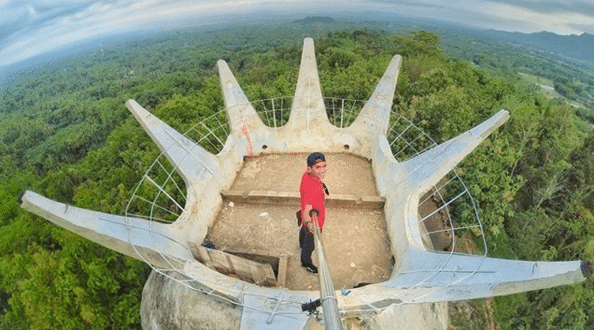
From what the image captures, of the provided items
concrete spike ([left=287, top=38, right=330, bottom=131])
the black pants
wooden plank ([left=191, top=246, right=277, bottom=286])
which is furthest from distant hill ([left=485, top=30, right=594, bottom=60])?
wooden plank ([left=191, top=246, right=277, bottom=286])

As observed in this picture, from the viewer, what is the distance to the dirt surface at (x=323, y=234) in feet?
25.0

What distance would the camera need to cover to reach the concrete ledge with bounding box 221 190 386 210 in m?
8.88

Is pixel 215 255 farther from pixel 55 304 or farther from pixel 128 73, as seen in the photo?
pixel 128 73

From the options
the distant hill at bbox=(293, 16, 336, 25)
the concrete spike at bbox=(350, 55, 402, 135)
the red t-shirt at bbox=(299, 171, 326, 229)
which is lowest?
the distant hill at bbox=(293, 16, 336, 25)

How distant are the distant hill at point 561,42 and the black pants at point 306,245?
542 ft

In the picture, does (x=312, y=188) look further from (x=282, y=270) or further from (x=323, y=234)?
(x=323, y=234)

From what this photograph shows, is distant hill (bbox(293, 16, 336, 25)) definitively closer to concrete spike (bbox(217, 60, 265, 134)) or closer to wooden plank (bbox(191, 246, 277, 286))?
concrete spike (bbox(217, 60, 265, 134))

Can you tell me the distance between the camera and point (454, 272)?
572 cm

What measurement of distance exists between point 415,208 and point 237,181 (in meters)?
4.78

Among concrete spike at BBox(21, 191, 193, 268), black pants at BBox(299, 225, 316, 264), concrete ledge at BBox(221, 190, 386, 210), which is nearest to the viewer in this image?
concrete spike at BBox(21, 191, 193, 268)

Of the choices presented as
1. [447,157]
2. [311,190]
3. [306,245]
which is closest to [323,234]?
[306,245]

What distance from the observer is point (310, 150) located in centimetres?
1157

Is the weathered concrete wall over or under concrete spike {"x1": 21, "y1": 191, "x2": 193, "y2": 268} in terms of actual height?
under

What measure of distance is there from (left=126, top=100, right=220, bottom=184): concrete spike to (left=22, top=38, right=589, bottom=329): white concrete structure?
24 mm
